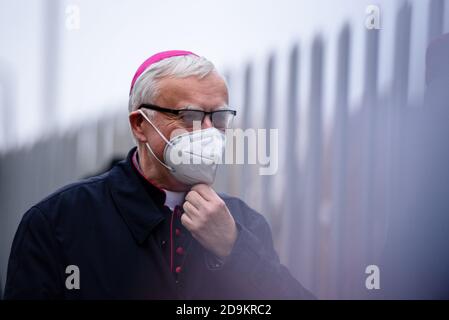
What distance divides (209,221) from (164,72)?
19.2 inches

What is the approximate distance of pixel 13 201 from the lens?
212cm

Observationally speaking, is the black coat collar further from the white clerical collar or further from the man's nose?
the man's nose

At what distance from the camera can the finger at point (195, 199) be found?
1.78m

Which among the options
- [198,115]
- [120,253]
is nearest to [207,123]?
[198,115]

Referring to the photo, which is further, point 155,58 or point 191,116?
point 155,58

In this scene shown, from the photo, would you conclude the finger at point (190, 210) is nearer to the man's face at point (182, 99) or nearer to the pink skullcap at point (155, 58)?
the man's face at point (182, 99)

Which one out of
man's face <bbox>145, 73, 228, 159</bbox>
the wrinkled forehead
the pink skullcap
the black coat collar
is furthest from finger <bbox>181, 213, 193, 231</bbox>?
the pink skullcap

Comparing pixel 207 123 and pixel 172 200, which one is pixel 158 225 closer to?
pixel 172 200

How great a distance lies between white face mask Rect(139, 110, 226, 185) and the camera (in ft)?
5.94

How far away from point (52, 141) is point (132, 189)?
1.46 ft

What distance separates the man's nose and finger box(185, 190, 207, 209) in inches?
8.0

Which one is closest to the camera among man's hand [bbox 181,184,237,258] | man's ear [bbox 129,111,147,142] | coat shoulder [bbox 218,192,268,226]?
man's hand [bbox 181,184,237,258]

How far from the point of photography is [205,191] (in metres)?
1.81

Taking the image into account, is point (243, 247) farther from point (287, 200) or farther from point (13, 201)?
point (13, 201)
